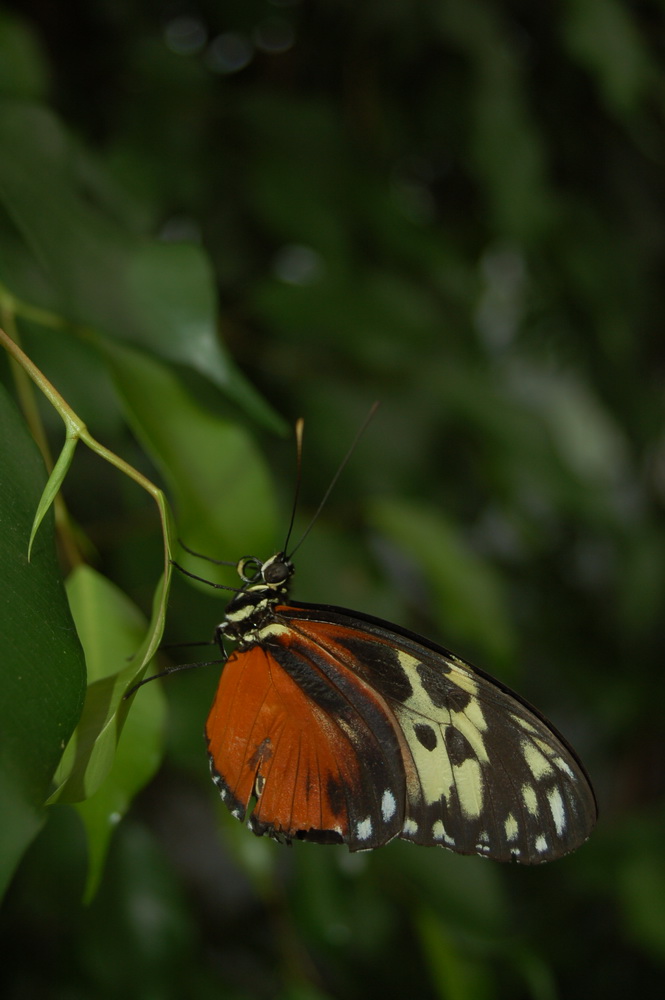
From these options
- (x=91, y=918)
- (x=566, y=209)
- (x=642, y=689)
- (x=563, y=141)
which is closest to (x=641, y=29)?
(x=563, y=141)

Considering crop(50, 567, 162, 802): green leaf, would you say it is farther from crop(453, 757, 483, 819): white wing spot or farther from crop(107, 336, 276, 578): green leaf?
crop(453, 757, 483, 819): white wing spot

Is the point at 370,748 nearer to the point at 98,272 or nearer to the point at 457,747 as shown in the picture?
the point at 457,747

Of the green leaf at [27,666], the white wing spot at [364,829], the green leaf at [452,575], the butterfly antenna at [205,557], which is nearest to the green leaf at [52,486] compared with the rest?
the green leaf at [27,666]

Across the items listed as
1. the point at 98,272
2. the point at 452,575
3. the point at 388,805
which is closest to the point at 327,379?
the point at 452,575

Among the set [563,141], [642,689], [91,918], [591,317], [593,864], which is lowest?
[91,918]

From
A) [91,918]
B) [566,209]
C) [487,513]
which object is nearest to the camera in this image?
[91,918]

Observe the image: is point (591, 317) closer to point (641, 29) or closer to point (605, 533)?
point (605, 533)

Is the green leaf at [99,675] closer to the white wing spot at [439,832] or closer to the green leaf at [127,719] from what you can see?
the green leaf at [127,719]
